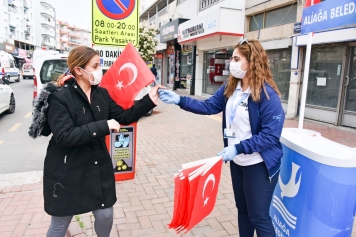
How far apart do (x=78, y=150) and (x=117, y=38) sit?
2.59 meters

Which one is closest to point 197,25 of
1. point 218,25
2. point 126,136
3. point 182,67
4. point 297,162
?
point 218,25

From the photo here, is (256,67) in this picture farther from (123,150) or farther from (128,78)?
(123,150)

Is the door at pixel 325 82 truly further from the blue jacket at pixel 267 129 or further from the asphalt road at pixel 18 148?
the asphalt road at pixel 18 148

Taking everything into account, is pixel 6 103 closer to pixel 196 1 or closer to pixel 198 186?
pixel 198 186

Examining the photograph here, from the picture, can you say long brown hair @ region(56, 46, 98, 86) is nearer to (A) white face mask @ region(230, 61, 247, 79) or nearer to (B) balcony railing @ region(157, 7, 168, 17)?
(A) white face mask @ region(230, 61, 247, 79)

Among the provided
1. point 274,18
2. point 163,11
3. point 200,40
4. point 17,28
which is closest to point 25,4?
point 17,28

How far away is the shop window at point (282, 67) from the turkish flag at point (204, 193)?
8.58 meters

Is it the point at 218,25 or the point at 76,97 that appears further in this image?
the point at 218,25

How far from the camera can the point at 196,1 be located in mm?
16031

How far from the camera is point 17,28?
186 ft

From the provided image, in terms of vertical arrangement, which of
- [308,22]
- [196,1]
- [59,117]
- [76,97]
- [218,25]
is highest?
[196,1]

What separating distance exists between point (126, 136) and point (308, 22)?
2.80 m

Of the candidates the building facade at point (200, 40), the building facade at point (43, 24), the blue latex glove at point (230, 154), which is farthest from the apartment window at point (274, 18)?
the building facade at point (43, 24)

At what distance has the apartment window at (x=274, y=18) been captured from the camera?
941 cm
